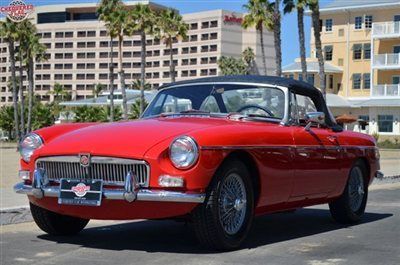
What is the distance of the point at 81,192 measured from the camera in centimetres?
590

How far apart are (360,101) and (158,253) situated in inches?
2200

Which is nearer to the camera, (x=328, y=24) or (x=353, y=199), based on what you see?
(x=353, y=199)

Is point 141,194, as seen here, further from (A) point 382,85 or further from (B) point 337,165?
(A) point 382,85

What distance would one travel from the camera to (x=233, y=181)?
617cm

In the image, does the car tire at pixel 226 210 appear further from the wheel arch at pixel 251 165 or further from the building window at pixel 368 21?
the building window at pixel 368 21

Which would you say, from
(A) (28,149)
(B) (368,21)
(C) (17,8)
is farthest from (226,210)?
(B) (368,21)

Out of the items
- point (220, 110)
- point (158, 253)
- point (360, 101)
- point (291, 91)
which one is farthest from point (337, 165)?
point (360, 101)

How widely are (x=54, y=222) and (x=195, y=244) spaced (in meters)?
1.53

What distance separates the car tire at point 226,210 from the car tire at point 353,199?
2336 mm

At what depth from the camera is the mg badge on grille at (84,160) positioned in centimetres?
590

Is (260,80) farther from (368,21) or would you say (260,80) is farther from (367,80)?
(368,21)

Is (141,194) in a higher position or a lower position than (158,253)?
higher

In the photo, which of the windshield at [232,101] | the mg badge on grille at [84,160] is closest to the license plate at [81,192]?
the mg badge on grille at [84,160]

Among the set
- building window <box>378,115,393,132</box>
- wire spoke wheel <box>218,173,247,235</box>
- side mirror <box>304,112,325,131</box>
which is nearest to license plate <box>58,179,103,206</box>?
wire spoke wheel <box>218,173,247,235</box>
